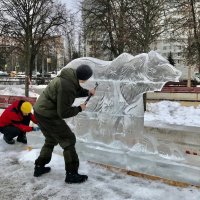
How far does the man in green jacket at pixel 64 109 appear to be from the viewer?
5.02 metres

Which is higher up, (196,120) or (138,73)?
(138,73)

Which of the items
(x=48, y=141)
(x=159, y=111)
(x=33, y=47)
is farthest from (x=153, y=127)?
(x=33, y=47)

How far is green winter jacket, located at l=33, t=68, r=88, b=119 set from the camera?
16.4 ft

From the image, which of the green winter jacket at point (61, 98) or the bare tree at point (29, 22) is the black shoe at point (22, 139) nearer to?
the green winter jacket at point (61, 98)

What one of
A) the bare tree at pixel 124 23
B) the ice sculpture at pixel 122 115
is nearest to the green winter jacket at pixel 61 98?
the ice sculpture at pixel 122 115

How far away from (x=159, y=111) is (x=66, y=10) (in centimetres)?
1182

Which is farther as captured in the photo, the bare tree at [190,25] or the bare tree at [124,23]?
the bare tree at [124,23]

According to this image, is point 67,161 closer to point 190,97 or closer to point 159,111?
point 159,111

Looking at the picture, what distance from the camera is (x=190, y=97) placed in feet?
58.7

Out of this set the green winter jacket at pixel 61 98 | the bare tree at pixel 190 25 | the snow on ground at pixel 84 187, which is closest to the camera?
the snow on ground at pixel 84 187

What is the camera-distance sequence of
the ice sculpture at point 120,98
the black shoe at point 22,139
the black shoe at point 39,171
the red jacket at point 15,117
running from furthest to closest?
the black shoe at point 22,139
the red jacket at point 15,117
the ice sculpture at point 120,98
the black shoe at point 39,171

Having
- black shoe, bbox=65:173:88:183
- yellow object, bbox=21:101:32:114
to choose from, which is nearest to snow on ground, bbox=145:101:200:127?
yellow object, bbox=21:101:32:114

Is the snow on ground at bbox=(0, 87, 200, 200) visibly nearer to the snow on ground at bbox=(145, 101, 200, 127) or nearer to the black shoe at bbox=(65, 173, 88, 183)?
the black shoe at bbox=(65, 173, 88, 183)

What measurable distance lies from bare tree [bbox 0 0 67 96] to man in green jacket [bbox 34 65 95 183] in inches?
688
